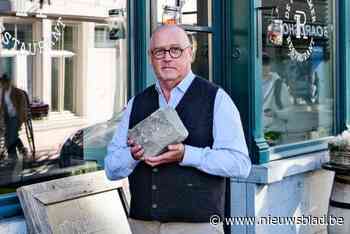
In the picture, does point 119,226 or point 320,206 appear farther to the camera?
point 320,206

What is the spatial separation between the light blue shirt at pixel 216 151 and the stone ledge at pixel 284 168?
1382 mm

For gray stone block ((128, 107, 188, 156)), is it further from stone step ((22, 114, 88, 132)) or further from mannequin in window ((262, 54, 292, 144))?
mannequin in window ((262, 54, 292, 144))

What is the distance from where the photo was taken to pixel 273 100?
462cm

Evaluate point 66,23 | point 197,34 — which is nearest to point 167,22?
point 197,34

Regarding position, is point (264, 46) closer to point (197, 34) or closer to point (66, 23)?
point (197, 34)

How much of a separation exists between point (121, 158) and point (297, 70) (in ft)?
9.60

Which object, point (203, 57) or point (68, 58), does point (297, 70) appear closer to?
point (203, 57)

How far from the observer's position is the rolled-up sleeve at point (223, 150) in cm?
231

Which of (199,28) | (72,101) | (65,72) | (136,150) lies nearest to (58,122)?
(72,101)

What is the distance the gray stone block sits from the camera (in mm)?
2258

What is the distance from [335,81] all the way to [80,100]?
298 cm

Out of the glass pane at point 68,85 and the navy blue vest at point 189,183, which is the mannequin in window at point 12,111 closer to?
the glass pane at point 68,85

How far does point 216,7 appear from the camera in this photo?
424 cm
